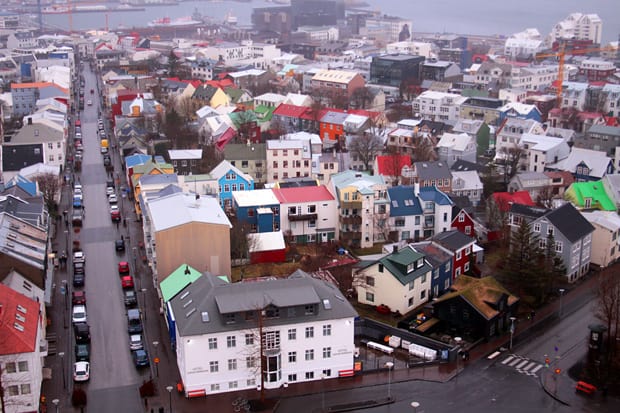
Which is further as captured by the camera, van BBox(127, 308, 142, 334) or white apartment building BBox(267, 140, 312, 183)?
white apartment building BBox(267, 140, 312, 183)

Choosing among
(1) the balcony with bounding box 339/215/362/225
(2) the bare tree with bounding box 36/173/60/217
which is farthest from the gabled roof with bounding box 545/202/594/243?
(2) the bare tree with bounding box 36/173/60/217

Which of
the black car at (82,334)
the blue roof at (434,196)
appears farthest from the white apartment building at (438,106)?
the black car at (82,334)

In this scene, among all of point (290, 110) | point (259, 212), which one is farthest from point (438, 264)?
point (290, 110)

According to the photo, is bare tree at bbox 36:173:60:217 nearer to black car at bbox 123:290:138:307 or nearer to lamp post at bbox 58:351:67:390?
black car at bbox 123:290:138:307

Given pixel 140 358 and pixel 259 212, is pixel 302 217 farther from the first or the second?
pixel 140 358

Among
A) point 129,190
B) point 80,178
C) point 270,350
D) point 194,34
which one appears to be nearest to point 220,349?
point 270,350

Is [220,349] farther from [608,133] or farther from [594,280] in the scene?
[608,133]
